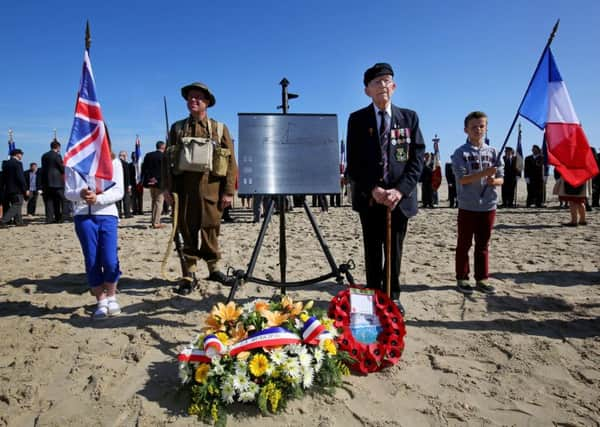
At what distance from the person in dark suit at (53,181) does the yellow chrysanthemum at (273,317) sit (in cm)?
1064

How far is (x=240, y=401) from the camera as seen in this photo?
2.31 meters

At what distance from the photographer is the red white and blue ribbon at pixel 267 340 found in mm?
2383

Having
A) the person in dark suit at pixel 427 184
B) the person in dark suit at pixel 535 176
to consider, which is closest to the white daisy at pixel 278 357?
the person in dark suit at pixel 427 184

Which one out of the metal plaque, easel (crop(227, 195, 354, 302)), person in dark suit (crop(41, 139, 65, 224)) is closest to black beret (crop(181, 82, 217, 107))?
the metal plaque

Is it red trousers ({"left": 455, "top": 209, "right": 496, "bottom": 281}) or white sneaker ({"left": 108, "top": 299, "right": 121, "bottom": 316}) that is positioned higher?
red trousers ({"left": 455, "top": 209, "right": 496, "bottom": 281})

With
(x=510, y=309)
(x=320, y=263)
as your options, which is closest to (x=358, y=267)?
(x=320, y=263)

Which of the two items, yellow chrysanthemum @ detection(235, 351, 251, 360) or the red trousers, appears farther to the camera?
the red trousers

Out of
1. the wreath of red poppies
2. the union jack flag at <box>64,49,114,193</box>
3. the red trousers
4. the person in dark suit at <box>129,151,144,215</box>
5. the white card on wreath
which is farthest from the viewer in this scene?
the person in dark suit at <box>129,151,144,215</box>

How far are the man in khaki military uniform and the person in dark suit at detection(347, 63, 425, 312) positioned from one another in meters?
1.62

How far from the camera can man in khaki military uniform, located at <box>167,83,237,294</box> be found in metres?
4.14

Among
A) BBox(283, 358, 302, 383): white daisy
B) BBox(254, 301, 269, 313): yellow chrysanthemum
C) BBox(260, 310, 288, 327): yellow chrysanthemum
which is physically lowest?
BBox(283, 358, 302, 383): white daisy

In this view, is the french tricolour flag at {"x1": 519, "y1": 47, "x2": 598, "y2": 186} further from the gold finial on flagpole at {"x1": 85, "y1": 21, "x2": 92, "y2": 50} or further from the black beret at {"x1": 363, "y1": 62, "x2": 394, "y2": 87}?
the gold finial on flagpole at {"x1": 85, "y1": 21, "x2": 92, "y2": 50}

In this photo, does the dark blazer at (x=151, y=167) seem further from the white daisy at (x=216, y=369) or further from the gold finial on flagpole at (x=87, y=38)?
the white daisy at (x=216, y=369)

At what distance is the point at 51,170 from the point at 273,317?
11.2m
